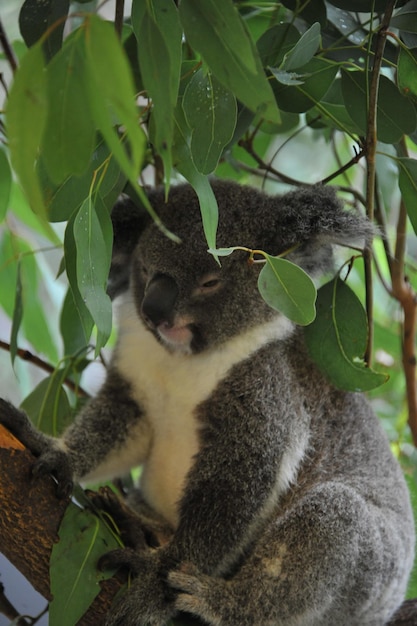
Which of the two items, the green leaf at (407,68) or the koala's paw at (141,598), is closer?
the green leaf at (407,68)

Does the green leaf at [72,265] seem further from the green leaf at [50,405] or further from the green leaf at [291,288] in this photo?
the green leaf at [50,405]

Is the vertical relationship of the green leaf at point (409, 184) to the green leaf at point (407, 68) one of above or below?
below

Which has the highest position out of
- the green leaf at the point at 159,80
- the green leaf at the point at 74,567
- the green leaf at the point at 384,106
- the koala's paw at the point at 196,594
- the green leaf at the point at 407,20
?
the green leaf at the point at 159,80

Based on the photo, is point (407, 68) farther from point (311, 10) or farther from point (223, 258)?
point (223, 258)

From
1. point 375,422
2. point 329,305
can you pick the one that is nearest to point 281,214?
point 329,305

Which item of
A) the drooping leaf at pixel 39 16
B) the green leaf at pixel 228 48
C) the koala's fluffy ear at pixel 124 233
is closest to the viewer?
the green leaf at pixel 228 48

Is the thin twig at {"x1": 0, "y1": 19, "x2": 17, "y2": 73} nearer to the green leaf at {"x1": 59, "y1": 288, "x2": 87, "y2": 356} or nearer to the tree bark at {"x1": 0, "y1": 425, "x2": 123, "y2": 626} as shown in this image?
the green leaf at {"x1": 59, "y1": 288, "x2": 87, "y2": 356}

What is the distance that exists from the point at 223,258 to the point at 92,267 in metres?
0.78

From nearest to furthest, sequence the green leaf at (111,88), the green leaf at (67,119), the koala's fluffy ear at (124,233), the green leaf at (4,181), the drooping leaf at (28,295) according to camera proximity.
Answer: the green leaf at (111,88), the green leaf at (67,119), the green leaf at (4,181), the koala's fluffy ear at (124,233), the drooping leaf at (28,295)

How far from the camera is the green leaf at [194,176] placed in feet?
4.71

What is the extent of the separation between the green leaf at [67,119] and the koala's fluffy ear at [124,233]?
131cm

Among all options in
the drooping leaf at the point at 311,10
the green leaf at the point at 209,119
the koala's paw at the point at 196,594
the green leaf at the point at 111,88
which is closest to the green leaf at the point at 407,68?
the drooping leaf at the point at 311,10

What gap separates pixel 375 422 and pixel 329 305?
23.0 inches

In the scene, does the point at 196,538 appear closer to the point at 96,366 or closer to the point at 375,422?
the point at 375,422
